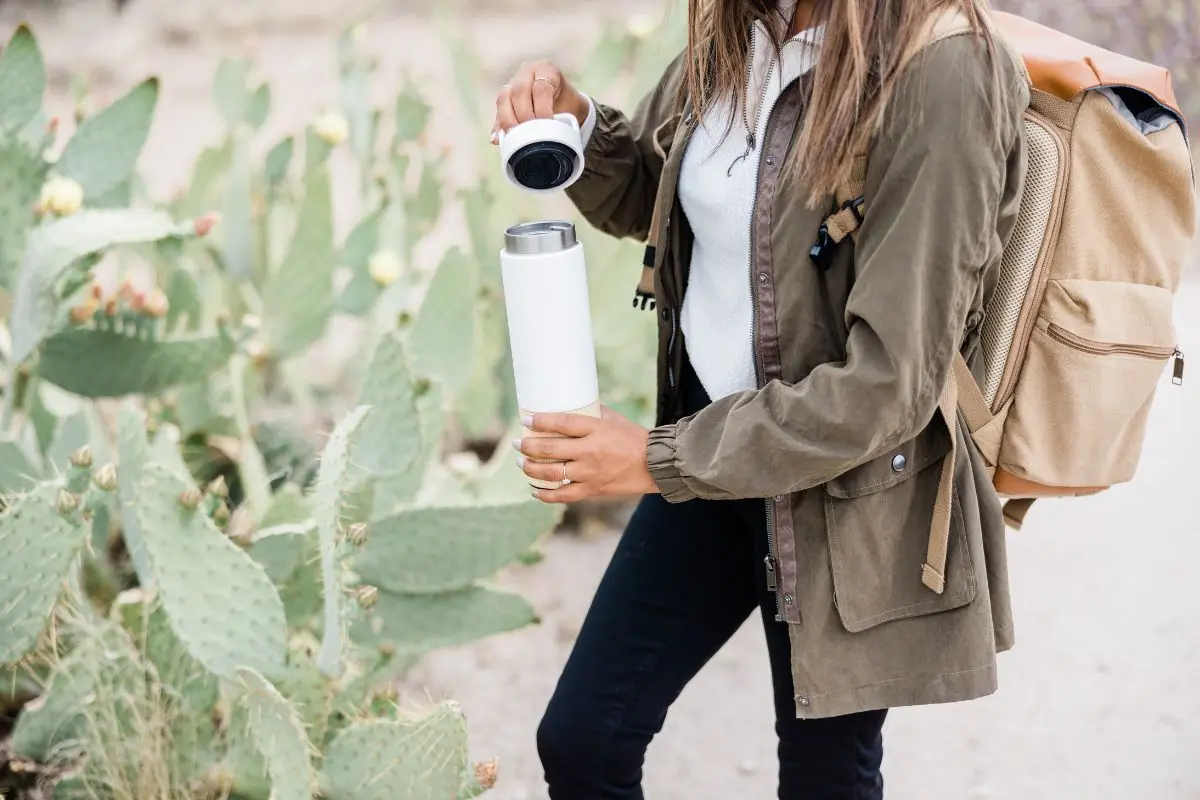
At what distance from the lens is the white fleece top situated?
1137mm

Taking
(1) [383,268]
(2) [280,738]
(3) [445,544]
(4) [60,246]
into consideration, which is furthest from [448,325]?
(2) [280,738]

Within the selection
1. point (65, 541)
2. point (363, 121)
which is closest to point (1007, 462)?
point (65, 541)

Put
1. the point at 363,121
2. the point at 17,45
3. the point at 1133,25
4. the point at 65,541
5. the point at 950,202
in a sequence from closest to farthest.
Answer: the point at 950,202 → the point at 65,541 → the point at 17,45 → the point at 363,121 → the point at 1133,25

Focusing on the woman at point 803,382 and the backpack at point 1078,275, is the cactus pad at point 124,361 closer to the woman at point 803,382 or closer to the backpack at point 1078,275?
the woman at point 803,382

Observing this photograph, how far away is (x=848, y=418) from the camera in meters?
1.02

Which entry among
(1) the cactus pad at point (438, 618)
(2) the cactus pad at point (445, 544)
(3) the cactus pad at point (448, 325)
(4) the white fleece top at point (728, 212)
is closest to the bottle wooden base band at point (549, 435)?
(4) the white fleece top at point (728, 212)

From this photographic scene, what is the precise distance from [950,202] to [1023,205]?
0.20 m

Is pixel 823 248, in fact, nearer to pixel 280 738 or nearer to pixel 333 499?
pixel 333 499

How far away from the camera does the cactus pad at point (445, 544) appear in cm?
189

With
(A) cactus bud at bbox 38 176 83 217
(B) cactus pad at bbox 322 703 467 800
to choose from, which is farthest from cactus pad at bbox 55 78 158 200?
(B) cactus pad at bbox 322 703 467 800

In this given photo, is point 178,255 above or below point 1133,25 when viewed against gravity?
below

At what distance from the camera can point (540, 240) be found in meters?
1.10

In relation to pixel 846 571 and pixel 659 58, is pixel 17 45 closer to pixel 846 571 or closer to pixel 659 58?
pixel 659 58

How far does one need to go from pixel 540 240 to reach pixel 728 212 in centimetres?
18
